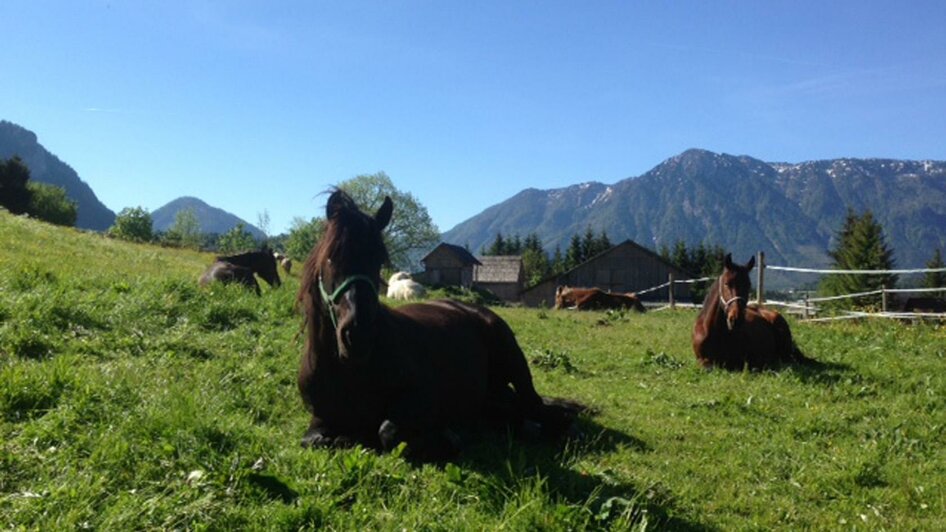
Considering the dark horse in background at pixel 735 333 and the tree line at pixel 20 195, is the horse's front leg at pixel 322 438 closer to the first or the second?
the dark horse in background at pixel 735 333

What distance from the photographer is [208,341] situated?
27.6ft

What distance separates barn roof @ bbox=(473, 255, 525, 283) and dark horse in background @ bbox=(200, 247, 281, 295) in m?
64.5

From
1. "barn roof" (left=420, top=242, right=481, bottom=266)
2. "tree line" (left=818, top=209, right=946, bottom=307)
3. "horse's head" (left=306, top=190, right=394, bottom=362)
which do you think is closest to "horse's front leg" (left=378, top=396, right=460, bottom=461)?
"horse's head" (left=306, top=190, right=394, bottom=362)

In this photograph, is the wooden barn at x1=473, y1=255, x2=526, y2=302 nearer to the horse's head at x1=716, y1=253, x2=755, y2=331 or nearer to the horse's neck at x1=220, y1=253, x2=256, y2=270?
the horse's neck at x1=220, y1=253, x2=256, y2=270

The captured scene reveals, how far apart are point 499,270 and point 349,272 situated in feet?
276

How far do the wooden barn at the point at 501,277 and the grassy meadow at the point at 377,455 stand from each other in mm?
74793

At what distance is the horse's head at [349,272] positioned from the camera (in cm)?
404

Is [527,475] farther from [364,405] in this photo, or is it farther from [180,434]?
[180,434]

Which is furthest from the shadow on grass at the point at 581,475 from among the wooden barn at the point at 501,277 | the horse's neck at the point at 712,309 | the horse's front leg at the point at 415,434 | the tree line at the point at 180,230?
the wooden barn at the point at 501,277

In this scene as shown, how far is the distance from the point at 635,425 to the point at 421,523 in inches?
149

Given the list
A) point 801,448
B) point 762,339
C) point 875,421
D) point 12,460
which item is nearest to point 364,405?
point 12,460

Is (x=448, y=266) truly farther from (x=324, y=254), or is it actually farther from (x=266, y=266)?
(x=324, y=254)

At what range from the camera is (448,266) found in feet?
275

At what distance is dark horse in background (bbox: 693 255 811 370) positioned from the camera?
34.3ft
